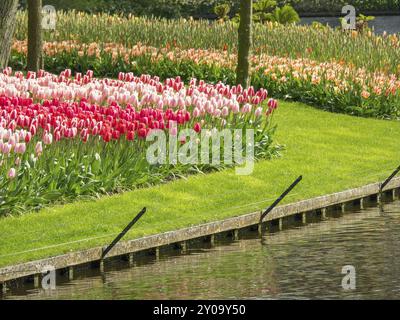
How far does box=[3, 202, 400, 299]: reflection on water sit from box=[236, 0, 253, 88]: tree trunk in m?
8.75

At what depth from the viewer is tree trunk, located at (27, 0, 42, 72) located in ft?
96.9

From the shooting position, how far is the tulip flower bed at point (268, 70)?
97.6 ft

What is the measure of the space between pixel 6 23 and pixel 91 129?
22.4 ft

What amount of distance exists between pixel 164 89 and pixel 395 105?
6702mm

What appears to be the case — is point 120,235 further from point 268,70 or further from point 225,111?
point 268,70

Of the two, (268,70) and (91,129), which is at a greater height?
(268,70)

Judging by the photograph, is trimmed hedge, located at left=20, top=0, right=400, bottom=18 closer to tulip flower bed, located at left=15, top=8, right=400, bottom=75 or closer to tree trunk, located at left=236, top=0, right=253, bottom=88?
tulip flower bed, located at left=15, top=8, right=400, bottom=75

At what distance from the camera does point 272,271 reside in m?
16.1

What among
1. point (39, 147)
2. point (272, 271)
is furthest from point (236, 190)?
point (272, 271)

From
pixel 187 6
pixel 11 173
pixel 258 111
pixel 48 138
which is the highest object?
pixel 187 6

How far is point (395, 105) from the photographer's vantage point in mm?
29812

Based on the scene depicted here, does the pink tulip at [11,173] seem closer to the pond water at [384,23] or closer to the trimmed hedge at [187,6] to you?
the trimmed hedge at [187,6]
